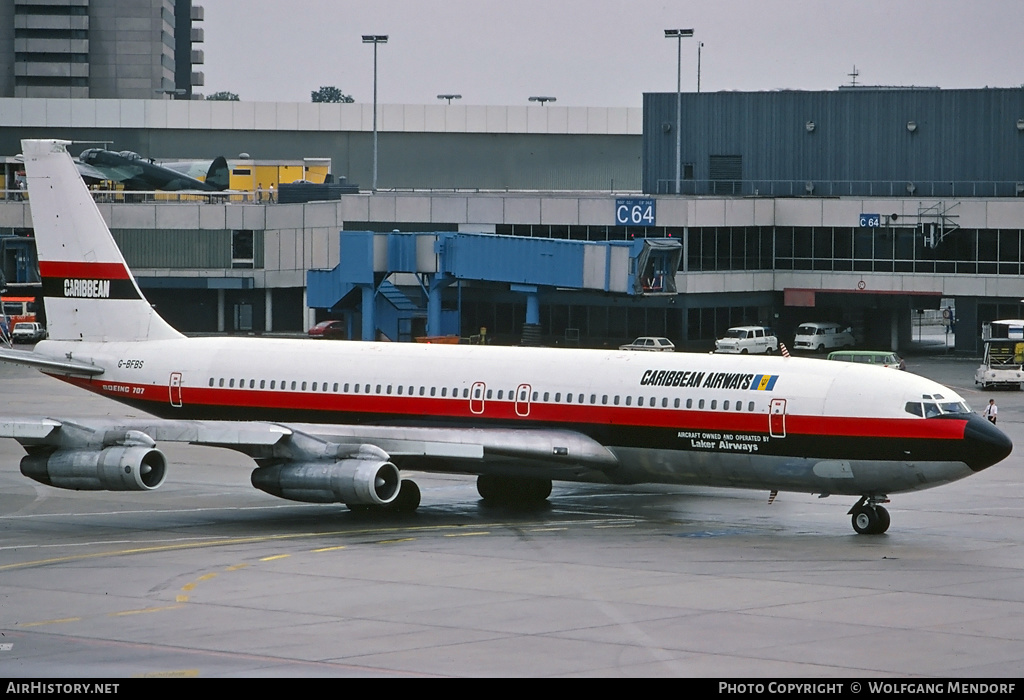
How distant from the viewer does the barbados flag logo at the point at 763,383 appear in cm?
4125

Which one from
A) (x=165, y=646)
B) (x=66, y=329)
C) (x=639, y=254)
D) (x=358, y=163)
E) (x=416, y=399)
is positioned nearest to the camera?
(x=165, y=646)

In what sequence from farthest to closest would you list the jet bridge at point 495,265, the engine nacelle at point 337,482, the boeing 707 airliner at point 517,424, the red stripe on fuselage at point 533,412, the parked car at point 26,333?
the parked car at point 26,333, the jet bridge at point 495,265, the engine nacelle at point 337,482, the boeing 707 airliner at point 517,424, the red stripe on fuselage at point 533,412

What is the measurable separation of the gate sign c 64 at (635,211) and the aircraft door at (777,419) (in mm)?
65263

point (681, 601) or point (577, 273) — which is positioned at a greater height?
point (577, 273)

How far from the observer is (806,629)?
93.4 feet

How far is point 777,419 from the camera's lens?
1601 inches

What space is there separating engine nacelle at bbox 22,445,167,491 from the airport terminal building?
57.5m

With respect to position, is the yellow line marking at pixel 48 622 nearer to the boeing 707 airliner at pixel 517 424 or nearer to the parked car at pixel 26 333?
the boeing 707 airliner at pixel 517 424

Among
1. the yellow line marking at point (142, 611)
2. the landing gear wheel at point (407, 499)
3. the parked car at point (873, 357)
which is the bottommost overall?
the yellow line marking at point (142, 611)

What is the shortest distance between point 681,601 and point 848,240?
7995 centimetres

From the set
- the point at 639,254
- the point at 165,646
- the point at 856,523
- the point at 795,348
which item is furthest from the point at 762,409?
the point at 795,348

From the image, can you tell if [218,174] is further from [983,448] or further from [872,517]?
[983,448]

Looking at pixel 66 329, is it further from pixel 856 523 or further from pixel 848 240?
pixel 848 240

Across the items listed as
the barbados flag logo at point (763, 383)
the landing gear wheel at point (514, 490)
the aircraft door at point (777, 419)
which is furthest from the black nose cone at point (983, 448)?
the landing gear wheel at point (514, 490)
